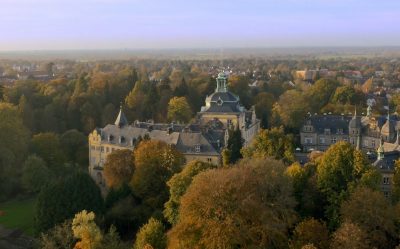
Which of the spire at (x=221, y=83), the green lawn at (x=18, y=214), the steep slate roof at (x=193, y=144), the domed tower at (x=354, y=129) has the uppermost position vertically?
the spire at (x=221, y=83)

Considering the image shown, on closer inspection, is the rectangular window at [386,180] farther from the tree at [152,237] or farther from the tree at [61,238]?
the tree at [61,238]

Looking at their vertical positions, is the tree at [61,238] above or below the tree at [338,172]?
below

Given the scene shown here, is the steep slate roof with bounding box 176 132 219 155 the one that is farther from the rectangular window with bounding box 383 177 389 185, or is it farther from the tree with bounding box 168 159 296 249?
the tree with bounding box 168 159 296 249

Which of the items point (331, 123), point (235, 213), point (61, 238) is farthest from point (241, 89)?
point (235, 213)

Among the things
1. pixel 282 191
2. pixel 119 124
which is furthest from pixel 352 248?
pixel 119 124

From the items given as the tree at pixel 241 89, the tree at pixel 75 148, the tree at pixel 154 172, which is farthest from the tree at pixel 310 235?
the tree at pixel 241 89

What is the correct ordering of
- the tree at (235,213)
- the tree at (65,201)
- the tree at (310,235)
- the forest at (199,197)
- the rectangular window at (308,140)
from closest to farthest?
1. the tree at (235,213)
2. the tree at (310,235)
3. the forest at (199,197)
4. the tree at (65,201)
5. the rectangular window at (308,140)

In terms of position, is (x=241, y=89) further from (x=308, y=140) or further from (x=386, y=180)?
(x=386, y=180)

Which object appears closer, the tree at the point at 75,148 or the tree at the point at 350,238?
the tree at the point at 350,238

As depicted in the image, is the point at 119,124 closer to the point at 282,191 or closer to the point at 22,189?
the point at 22,189
